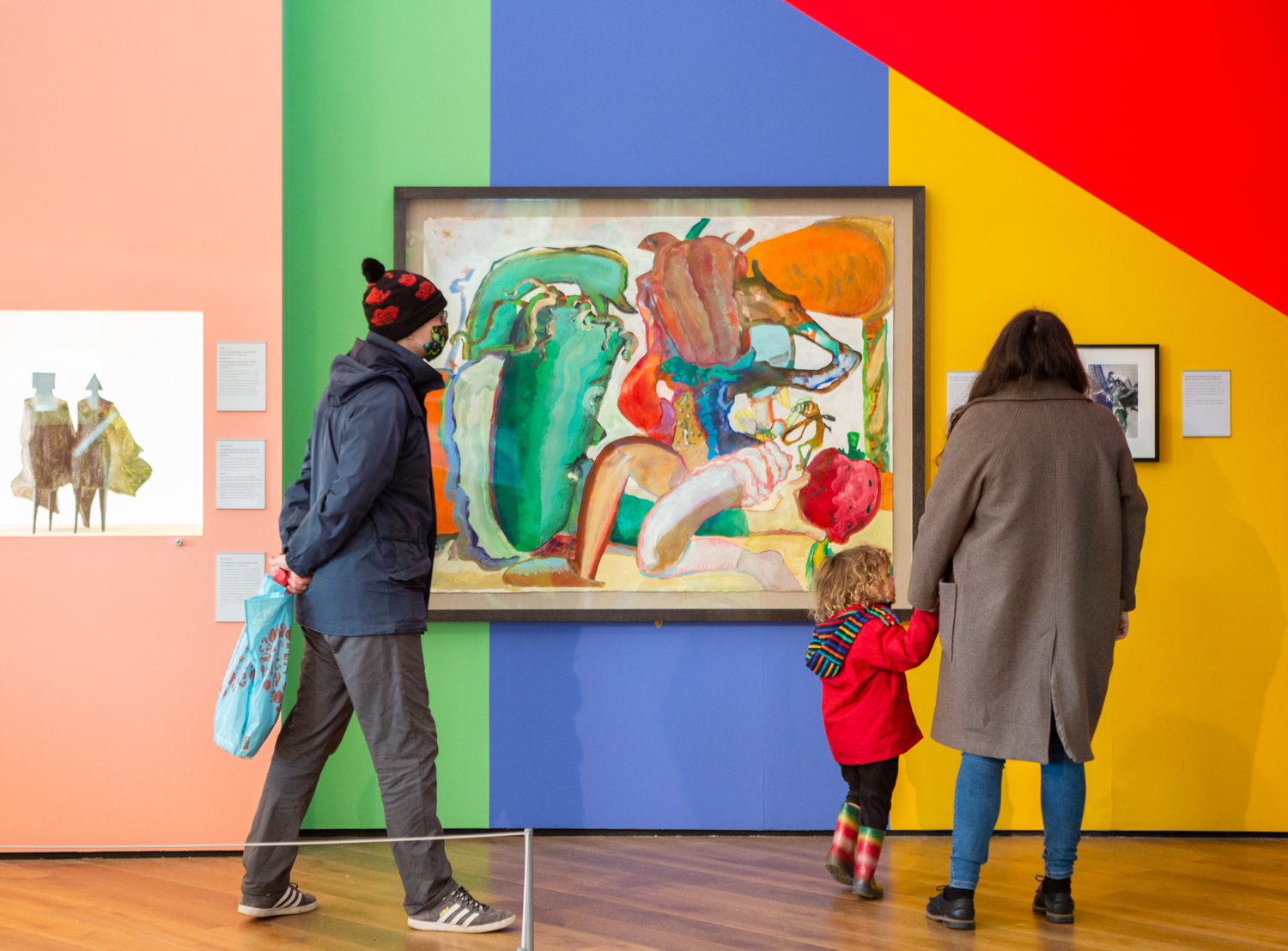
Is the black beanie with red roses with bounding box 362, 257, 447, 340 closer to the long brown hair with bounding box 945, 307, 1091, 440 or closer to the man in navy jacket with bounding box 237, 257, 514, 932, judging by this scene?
the man in navy jacket with bounding box 237, 257, 514, 932

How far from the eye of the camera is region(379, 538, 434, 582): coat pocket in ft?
8.67

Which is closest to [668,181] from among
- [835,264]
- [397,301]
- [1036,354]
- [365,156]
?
[835,264]

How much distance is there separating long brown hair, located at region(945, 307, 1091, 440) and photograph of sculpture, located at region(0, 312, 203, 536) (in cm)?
239

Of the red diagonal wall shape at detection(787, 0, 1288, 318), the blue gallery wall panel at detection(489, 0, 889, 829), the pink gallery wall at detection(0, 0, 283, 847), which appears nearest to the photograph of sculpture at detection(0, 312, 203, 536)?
the pink gallery wall at detection(0, 0, 283, 847)

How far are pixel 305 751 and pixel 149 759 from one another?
91 centimetres

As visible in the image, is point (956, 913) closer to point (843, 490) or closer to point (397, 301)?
point (843, 490)

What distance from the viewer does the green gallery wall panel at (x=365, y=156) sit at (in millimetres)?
3621

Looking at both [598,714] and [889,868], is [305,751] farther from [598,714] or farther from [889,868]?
[889,868]

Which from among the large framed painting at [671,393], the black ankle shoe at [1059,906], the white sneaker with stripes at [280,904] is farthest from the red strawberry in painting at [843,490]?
the white sneaker with stripes at [280,904]

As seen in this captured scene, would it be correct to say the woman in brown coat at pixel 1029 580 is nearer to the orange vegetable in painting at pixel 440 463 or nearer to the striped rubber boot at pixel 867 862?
the striped rubber boot at pixel 867 862

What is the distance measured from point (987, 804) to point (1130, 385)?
167cm

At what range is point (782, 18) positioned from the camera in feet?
12.0

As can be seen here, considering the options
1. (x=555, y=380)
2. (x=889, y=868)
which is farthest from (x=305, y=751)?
(x=889, y=868)

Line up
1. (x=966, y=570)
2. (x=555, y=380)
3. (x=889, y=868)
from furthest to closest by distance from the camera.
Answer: (x=555, y=380) → (x=889, y=868) → (x=966, y=570)
